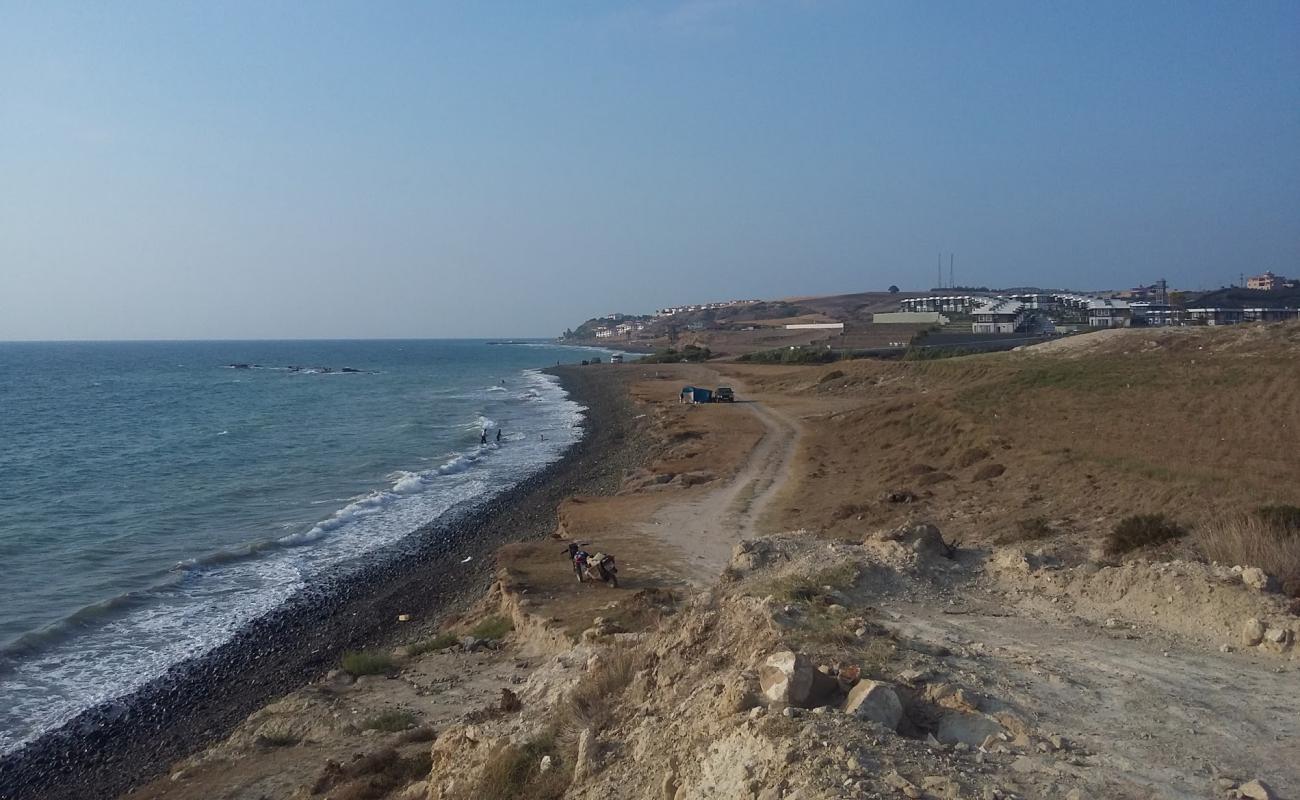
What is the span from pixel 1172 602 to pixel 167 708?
53.0ft

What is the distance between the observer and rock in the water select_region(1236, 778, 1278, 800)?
6137 mm

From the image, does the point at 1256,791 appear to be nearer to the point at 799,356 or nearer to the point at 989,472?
the point at 989,472

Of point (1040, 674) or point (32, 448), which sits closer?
point (1040, 674)

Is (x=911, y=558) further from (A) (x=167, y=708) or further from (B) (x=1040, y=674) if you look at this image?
(A) (x=167, y=708)

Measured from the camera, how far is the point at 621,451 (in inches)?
1681

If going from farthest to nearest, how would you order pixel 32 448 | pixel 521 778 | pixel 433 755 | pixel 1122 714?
pixel 32 448 → pixel 433 755 → pixel 521 778 → pixel 1122 714

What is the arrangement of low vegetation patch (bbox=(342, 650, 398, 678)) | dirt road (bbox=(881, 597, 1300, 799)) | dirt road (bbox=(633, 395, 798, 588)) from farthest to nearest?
dirt road (bbox=(633, 395, 798, 588)) < low vegetation patch (bbox=(342, 650, 398, 678)) < dirt road (bbox=(881, 597, 1300, 799))

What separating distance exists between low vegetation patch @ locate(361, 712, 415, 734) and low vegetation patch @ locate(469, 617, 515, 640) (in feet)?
11.0

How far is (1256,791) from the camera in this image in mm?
6180

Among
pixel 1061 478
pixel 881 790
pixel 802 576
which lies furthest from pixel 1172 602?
pixel 1061 478

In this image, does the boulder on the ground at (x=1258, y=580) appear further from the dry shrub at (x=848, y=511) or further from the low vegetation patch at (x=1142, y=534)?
the dry shrub at (x=848, y=511)

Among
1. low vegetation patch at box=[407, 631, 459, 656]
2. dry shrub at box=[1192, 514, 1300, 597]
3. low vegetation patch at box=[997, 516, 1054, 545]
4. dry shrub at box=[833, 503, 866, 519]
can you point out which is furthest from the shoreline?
dry shrub at box=[1192, 514, 1300, 597]

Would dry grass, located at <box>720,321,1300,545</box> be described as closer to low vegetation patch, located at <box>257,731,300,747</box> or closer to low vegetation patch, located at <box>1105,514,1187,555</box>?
low vegetation patch, located at <box>1105,514,1187,555</box>

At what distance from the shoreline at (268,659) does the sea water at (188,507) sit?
0.71 meters
